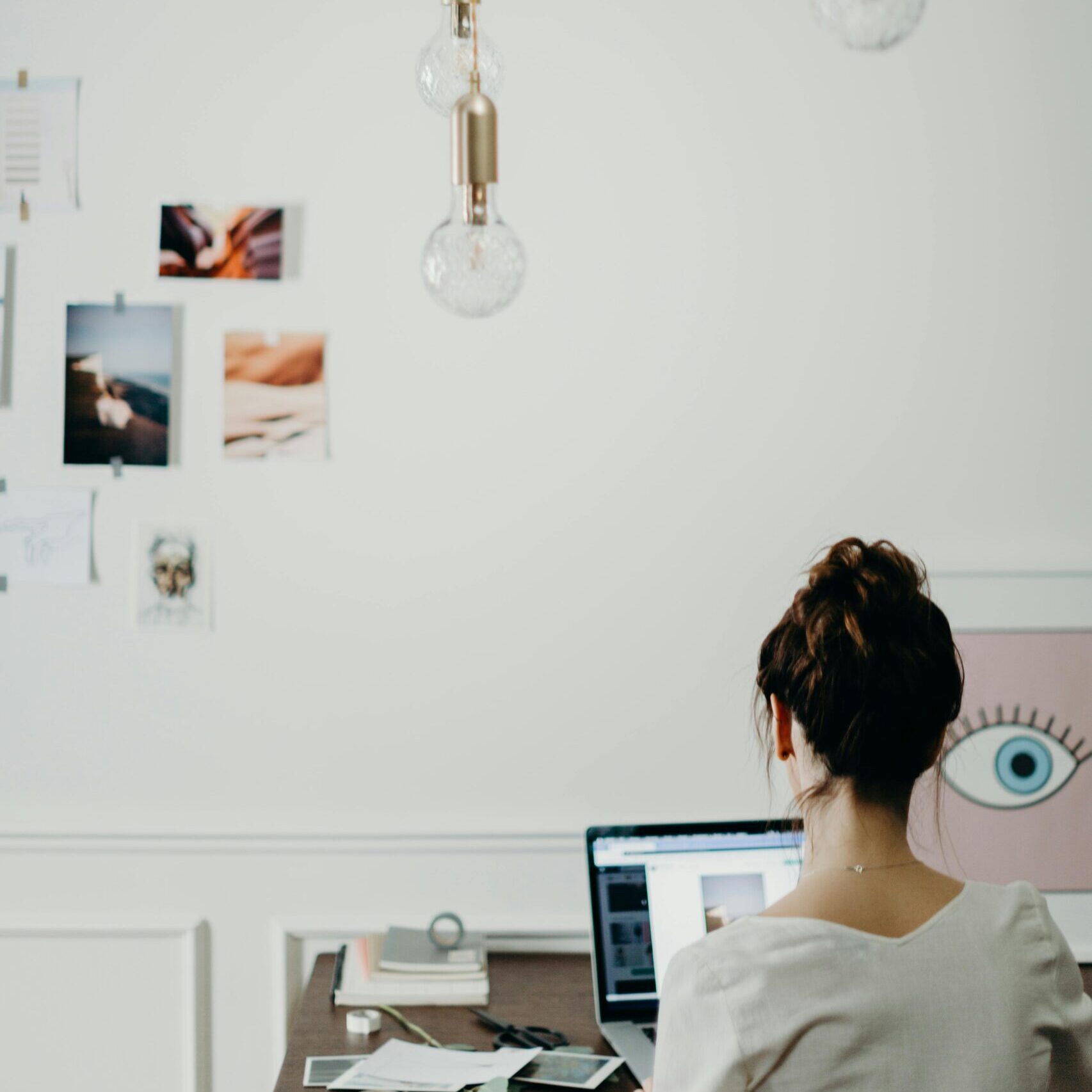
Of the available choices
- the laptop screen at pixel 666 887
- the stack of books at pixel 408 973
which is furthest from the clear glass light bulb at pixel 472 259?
the stack of books at pixel 408 973

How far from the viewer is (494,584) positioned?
203cm

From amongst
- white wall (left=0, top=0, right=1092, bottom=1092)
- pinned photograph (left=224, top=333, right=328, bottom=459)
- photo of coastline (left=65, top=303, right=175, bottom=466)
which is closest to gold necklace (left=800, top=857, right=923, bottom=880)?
white wall (left=0, top=0, right=1092, bottom=1092)

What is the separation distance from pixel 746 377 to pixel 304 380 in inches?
30.5

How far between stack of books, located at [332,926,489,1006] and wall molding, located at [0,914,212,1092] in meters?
0.31

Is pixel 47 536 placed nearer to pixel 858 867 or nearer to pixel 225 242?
pixel 225 242

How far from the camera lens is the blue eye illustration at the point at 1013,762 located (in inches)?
79.1

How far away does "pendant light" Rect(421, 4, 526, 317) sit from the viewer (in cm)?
104

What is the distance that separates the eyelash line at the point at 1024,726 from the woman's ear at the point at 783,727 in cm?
111

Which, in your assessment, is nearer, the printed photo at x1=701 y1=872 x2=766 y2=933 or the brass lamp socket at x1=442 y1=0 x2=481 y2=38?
the brass lamp socket at x1=442 y1=0 x2=481 y2=38

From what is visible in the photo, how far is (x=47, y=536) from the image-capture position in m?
2.04

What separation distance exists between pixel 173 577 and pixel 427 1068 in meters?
0.97

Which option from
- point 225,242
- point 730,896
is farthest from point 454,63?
point 730,896

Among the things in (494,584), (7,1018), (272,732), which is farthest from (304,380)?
(7,1018)

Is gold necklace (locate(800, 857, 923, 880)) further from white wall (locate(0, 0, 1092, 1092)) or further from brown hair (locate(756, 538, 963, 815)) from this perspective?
white wall (locate(0, 0, 1092, 1092))
